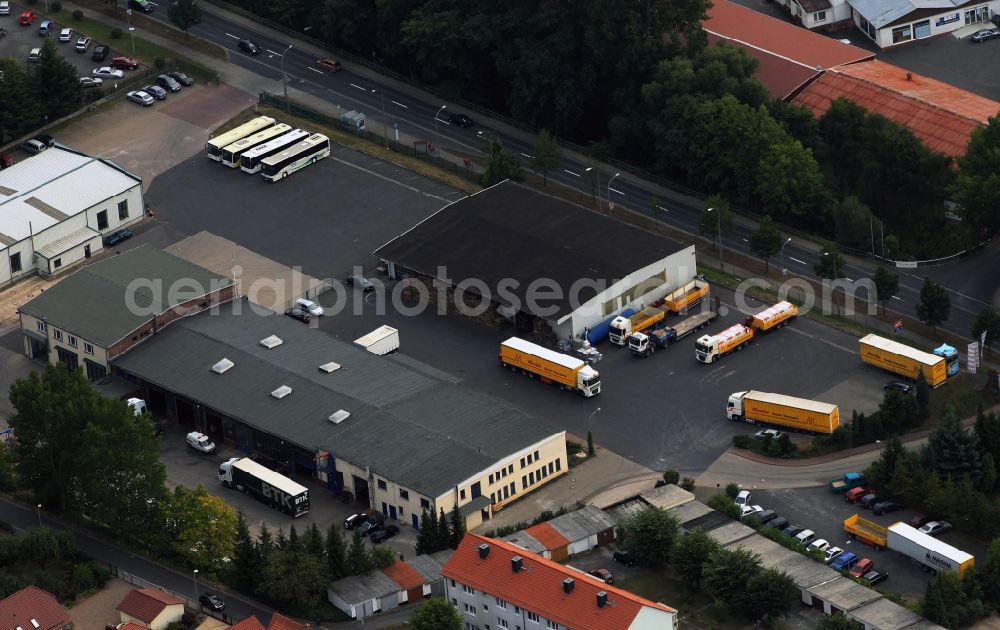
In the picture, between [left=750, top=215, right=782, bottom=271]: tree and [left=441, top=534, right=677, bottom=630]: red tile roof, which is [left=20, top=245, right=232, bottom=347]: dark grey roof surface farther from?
[left=750, top=215, right=782, bottom=271]: tree

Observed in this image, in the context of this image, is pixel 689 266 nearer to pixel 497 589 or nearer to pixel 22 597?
pixel 497 589

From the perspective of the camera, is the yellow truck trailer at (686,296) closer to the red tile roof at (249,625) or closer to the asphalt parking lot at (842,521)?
the asphalt parking lot at (842,521)

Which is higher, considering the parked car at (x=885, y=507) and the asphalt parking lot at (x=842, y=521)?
the parked car at (x=885, y=507)

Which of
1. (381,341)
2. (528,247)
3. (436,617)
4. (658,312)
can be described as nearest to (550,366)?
(658,312)

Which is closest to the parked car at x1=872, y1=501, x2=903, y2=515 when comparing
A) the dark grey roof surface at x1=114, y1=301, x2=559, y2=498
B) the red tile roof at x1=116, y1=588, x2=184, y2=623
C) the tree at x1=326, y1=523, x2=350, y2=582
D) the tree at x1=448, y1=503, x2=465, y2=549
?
the dark grey roof surface at x1=114, y1=301, x2=559, y2=498

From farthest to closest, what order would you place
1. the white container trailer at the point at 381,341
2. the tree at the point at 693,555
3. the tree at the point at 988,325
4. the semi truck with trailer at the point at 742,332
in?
the white container trailer at the point at 381,341, the semi truck with trailer at the point at 742,332, the tree at the point at 988,325, the tree at the point at 693,555

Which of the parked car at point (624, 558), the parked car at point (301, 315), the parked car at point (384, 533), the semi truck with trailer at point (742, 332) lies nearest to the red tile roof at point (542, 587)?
the parked car at point (624, 558)

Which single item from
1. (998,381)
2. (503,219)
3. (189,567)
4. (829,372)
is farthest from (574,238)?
(189,567)

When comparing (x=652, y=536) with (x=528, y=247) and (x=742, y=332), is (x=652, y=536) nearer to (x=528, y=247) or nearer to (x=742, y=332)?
(x=742, y=332)
